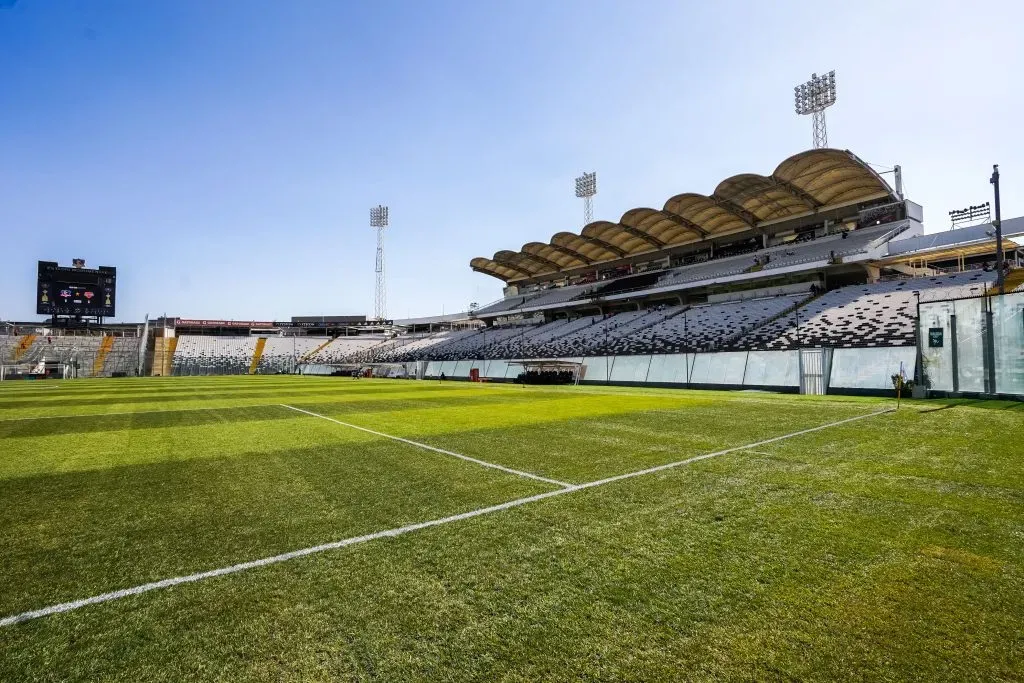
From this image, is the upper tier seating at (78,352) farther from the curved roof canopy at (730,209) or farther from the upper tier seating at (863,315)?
the upper tier seating at (863,315)

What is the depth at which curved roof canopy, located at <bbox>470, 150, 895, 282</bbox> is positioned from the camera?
1380 inches

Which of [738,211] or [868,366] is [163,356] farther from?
[868,366]

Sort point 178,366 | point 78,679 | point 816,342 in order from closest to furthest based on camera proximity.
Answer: point 78,679
point 816,342
point 178,366

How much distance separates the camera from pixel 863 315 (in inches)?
1102

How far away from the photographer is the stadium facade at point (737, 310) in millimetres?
19953

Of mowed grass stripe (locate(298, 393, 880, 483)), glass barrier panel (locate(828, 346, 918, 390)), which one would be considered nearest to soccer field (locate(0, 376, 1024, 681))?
mowed grass stripe (locate(298, 393, 880, 483))

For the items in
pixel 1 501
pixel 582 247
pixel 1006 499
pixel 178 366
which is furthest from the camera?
pixel 178 366

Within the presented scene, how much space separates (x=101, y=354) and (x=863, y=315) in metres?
83.1

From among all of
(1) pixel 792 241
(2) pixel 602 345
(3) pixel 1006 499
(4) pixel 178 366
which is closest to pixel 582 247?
(2) pixel 602 345

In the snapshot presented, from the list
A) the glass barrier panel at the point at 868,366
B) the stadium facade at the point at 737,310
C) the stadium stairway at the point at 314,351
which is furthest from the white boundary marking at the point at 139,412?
the stadium stairway at the point at 314,351

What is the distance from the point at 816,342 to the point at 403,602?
29864mm

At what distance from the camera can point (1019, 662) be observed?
2.28 metres

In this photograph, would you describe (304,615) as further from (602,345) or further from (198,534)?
(602,345)

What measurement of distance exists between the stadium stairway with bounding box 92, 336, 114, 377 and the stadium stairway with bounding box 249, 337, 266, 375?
17.0m
